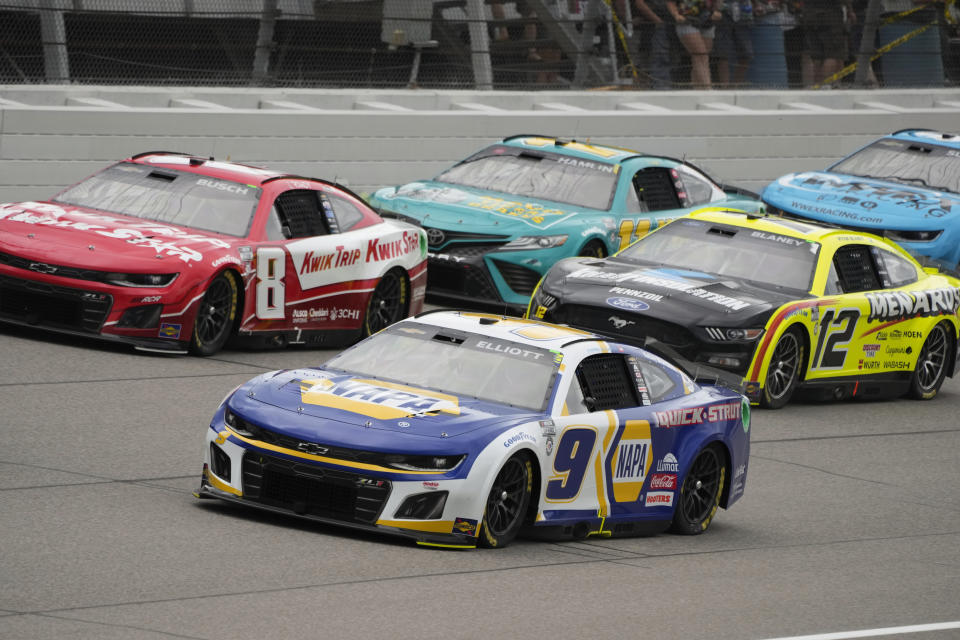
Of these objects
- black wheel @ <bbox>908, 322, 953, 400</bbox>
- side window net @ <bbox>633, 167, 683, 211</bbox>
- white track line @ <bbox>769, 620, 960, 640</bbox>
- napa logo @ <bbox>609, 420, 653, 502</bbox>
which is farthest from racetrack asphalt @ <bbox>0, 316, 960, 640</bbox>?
side window net @ <bbox>633, 167, 683, 211</bbox>

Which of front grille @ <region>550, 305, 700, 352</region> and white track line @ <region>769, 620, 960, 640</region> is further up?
front grille @ <region>550, 305, 700, 352</region>

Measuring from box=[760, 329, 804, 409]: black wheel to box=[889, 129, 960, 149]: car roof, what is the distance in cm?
833

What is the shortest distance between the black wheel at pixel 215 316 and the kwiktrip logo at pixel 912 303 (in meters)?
5.21

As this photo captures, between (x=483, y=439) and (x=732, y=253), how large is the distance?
22.4 ft

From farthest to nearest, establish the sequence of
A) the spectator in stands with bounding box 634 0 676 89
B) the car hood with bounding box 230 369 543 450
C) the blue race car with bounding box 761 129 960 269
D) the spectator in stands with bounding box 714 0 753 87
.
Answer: the spectator in stands with bounding box 714 0 753 87, the spectator in stands with bounding box 634 0 676 89, the blue race car with bounding box 761 129 960 269, the car hood with bounding box 230 369 543 450

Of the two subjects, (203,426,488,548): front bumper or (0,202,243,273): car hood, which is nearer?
(203,426,488,548): front bumper

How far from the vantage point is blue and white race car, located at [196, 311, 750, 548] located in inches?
318

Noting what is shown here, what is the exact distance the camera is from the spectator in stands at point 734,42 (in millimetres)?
22812

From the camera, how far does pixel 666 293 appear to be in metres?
13.5

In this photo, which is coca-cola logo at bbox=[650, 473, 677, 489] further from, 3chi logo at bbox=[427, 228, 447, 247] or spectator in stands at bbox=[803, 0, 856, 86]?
spectator in stands at bbox=[803, 0, 856, 86]

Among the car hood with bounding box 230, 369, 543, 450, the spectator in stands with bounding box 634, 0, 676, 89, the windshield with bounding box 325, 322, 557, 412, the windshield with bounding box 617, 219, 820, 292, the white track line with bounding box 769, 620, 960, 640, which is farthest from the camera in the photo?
the spectator in stands with bounding box 634, 0, 676, 89

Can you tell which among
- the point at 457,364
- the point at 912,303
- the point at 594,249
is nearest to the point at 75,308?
the point at 457,364

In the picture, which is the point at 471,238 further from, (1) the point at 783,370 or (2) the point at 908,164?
(2) the point at 908,164

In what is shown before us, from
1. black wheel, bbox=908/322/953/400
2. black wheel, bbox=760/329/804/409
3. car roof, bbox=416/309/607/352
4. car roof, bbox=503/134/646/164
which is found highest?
car roof, bbox=503/134/646/164
